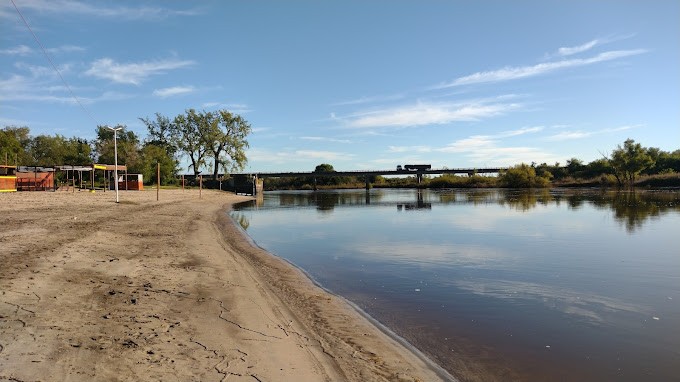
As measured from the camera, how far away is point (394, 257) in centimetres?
1595

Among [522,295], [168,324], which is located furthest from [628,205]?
[168,324]

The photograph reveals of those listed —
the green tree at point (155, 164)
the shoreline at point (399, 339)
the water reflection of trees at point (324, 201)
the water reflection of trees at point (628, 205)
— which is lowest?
the water reflection of trees at point (324, 201)

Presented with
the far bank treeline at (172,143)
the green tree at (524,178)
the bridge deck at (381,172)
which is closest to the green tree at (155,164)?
the far bank treeline at (172,143)

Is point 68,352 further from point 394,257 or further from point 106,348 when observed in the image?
point 394,257

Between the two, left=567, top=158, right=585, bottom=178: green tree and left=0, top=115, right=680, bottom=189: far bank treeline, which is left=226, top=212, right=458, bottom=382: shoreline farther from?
left=567, top=158, right=585, bottom=178: green tree

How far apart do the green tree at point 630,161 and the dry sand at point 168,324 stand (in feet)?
350

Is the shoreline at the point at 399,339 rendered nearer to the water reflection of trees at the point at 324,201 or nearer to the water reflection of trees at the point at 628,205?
the water reflection of trees at the point at 628,205

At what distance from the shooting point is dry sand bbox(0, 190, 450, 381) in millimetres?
4914

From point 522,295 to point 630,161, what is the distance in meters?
105

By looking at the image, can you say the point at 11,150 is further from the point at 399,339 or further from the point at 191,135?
the point at 399,339

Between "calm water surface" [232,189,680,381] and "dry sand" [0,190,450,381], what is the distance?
115 cm

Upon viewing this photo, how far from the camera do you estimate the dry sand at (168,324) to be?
491cm

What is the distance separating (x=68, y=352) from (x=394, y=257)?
12160 millimetres

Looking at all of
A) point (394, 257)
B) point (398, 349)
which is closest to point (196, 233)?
point (394, 257)
